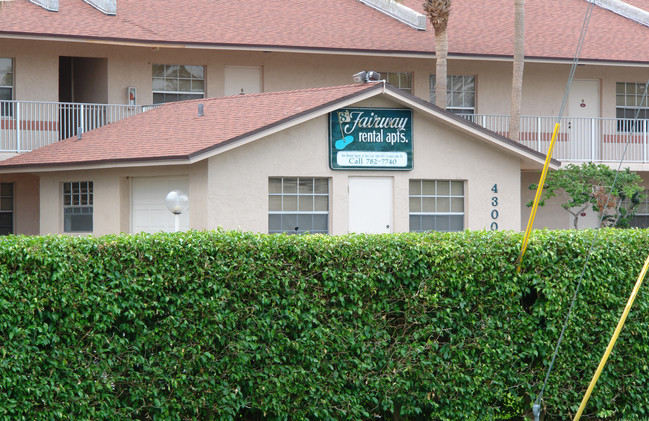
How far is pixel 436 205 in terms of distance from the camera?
762 inches

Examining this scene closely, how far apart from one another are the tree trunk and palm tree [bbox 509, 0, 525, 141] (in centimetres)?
182

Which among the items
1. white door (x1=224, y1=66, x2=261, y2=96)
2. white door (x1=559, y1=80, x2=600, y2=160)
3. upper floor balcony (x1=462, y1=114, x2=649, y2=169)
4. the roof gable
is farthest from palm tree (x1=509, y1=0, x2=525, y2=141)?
white door (x1=224, y1=66, x2=261, y2=96)

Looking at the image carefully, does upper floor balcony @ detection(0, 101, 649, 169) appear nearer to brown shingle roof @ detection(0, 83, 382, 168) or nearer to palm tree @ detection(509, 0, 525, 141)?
palm tree @ detection(509, 0, 525, 141)

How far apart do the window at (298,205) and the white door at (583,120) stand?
389 inches

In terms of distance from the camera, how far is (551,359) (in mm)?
9539

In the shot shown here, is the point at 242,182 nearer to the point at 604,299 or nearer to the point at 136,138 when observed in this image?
the point at 136,138

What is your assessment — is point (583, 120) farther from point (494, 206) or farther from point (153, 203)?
point (153, 203)

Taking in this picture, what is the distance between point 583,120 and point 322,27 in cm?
766

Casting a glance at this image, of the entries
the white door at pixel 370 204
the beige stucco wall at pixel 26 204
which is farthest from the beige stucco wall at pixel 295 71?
the white door at pixel 370 204

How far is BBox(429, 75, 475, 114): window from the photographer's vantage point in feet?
86.2

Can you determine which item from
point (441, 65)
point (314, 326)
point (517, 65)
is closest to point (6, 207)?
point (441, 65)

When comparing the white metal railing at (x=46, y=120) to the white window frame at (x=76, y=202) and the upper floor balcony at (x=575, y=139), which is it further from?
the upper floor balcony at (x=575, y=139)

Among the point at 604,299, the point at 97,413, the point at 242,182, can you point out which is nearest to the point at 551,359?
the point at 604,299

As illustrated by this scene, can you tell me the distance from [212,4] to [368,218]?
33.4 feet
